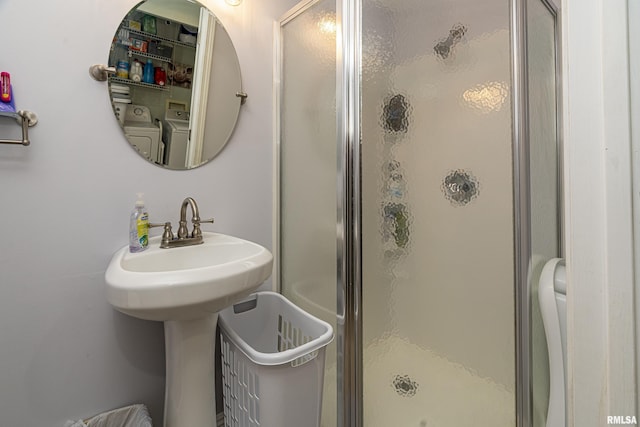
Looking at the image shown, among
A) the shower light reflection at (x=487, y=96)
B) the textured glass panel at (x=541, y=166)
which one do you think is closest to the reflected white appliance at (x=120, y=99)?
the shower light reflection at (x=487, y=96)

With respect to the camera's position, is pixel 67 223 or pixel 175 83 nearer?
pixel 67 223

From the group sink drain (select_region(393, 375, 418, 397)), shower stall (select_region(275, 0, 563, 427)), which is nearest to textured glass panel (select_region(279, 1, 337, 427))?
shower stall (select_region(275, 0, 563, 427))

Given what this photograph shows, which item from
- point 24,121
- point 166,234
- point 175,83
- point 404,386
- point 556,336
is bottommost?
point 404,386

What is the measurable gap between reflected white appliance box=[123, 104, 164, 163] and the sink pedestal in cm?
64

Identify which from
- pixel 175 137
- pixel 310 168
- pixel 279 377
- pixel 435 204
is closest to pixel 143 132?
pixel 175 137

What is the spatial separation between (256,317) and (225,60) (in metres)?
1.17

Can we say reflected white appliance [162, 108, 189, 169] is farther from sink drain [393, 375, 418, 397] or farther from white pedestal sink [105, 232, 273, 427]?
sink drain [393, 375, 418, 397]

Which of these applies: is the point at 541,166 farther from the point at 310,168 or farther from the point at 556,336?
the point at 310,168

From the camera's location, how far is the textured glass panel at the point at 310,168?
118cm

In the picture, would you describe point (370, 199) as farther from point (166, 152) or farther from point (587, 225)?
point (166, 152)

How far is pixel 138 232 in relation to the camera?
3.33ft

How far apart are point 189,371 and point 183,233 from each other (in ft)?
1.55

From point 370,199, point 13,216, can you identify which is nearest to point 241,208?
point 370,199

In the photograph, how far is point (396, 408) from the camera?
1062 millimetres
